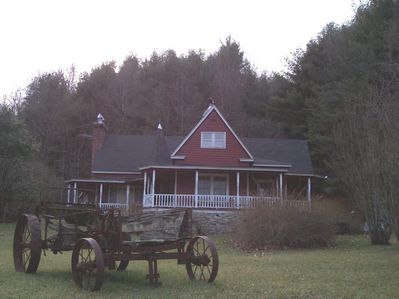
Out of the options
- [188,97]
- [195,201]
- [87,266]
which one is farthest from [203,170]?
[188,97]

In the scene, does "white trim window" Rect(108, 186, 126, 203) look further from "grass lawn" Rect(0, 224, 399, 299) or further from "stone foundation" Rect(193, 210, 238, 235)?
"grass lawn" Rect(0, 224, 399, 299)

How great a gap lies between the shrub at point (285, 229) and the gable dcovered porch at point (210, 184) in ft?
28.2

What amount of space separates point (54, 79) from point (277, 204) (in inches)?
1740

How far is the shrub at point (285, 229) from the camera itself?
62.8 ft

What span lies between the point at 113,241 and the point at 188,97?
47995 mm

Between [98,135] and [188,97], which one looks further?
[188,97]

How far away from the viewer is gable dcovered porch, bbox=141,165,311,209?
29.5m

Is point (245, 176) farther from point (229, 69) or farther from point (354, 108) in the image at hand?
point (229, 69)

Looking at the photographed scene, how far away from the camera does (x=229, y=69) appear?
191ft

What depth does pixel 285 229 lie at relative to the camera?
19172 millimetres

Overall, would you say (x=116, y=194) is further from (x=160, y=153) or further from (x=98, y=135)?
(x=98, y=135)

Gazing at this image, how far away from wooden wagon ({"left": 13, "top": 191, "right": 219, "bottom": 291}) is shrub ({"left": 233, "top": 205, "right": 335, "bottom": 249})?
799 cm

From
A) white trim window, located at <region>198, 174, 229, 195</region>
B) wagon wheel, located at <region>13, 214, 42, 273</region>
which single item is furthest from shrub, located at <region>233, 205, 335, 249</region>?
white trim window, located at <region>198, 174, 229, 195</region>

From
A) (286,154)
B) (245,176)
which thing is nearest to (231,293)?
(245,176)
